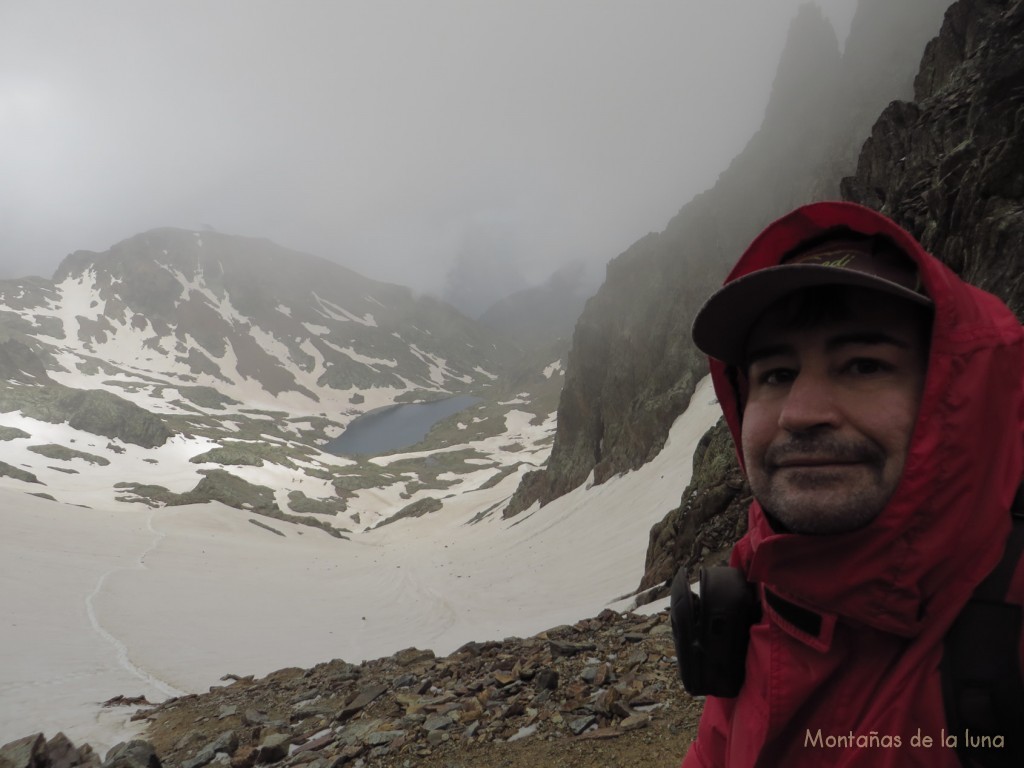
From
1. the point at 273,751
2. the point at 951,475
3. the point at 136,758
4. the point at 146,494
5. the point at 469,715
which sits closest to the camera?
the point at 951,475

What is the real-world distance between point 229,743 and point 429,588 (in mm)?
14522

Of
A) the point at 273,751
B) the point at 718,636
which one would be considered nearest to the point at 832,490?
the point at 718,636

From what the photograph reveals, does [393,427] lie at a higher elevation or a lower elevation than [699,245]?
lower

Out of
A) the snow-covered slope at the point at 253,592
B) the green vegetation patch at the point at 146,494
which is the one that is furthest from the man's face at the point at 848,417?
the green vegetation patch at the point at 146,494

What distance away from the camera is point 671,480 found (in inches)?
780

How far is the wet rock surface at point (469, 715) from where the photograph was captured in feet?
15.6

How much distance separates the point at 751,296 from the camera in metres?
1.76

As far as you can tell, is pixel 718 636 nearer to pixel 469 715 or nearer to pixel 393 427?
pixel 469 715

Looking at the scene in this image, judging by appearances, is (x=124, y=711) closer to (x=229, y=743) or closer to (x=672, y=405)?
(x=229, y=743)

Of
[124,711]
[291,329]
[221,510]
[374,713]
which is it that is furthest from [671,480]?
[291,329]

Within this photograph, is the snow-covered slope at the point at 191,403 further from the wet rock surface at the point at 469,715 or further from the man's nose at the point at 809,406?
the man's nose at the point at 809,406

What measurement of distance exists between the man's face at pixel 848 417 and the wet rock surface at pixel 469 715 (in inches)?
151

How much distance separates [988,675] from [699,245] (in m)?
37.0

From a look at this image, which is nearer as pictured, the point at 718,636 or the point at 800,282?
the point at 800,282
